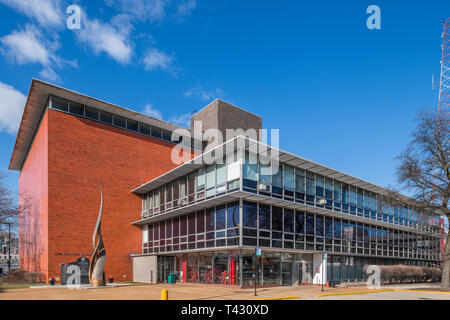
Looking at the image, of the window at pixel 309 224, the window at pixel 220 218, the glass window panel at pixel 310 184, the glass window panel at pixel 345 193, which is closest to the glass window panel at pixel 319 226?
the window at pixel 309 224

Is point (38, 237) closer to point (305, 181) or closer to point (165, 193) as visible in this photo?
point (165, 193)

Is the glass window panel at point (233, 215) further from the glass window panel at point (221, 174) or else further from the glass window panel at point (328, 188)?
the glass window panel at point (328, 188)

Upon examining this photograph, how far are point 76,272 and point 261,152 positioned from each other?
52.2 ft

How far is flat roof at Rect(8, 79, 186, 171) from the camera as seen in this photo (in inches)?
1138

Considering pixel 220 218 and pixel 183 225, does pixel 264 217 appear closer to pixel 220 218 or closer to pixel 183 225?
pixel 220 218

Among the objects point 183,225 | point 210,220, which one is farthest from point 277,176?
point 183,225

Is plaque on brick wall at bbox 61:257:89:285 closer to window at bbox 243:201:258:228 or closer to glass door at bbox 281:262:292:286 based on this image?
window at bbox 243:201:258:228

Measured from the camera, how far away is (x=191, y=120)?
46.9m

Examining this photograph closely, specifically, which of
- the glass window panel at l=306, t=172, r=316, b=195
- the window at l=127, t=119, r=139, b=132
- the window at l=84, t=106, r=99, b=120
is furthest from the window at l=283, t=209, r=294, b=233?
the window at l=84, t=106, r=99, b=120

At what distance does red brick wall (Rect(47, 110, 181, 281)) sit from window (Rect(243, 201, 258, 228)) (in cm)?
1405

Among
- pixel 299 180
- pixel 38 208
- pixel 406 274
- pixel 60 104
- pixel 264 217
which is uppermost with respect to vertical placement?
pixel 60 104

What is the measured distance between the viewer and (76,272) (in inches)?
1052

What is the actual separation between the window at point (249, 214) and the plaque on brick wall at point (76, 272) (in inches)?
508
